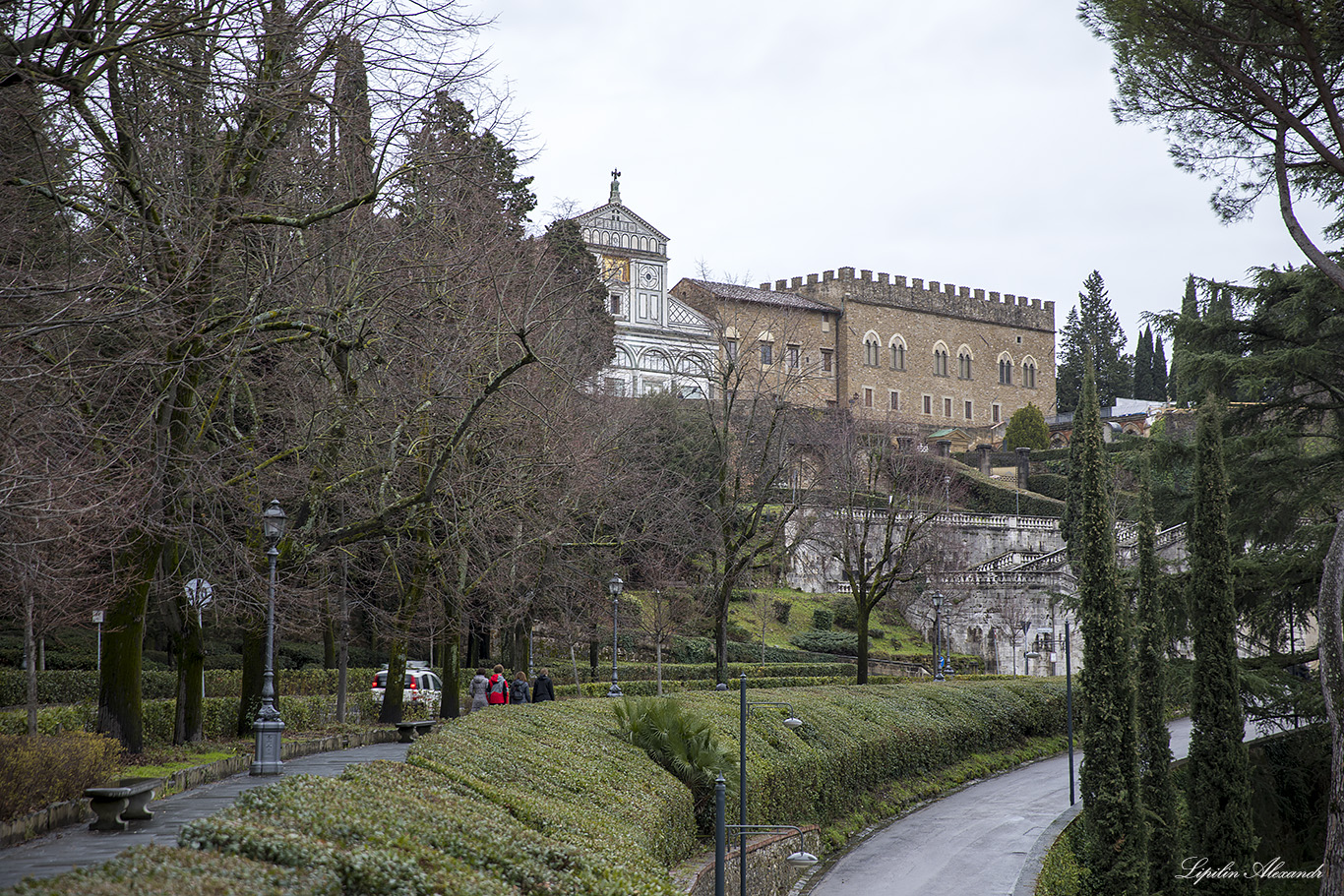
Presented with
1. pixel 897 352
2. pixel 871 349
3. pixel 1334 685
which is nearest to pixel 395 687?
pixel 1334 685

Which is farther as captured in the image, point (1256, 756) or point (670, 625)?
point (670, 625)

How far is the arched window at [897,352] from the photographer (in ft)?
273

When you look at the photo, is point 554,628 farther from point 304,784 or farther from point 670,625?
point 304,784

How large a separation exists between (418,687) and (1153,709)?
1523cm

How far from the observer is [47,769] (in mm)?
9641

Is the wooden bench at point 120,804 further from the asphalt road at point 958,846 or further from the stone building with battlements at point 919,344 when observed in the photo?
the stone building with battlements at point 919,344

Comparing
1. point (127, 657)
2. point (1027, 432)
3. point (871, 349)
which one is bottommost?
point (127, 657)

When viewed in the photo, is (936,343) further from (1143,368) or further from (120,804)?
(120,804)

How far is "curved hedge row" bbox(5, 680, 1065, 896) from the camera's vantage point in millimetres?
6172

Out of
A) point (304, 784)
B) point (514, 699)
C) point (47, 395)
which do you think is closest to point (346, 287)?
point (47, 395)

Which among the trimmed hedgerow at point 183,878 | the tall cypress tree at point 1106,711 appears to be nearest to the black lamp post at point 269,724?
the trimmed hedgerow at point 183,878

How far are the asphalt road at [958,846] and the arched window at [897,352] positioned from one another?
56958 millimetres

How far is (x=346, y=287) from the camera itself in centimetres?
1441

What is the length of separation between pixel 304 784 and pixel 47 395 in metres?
5.03
